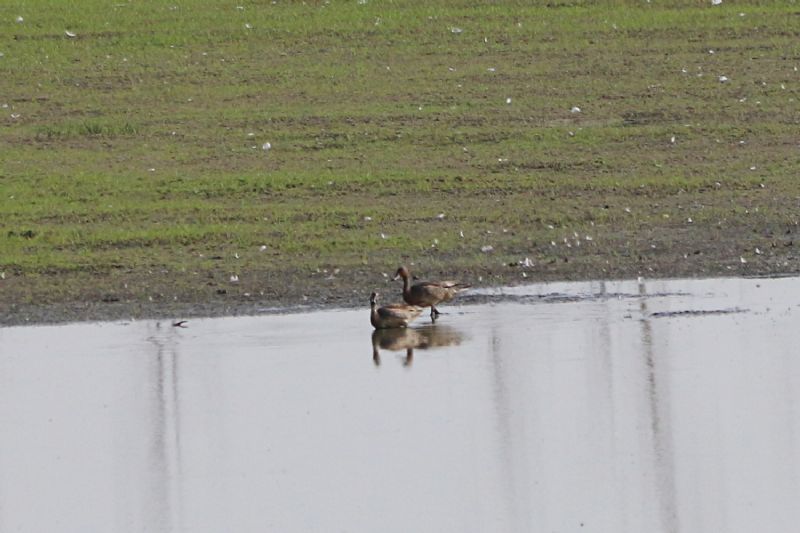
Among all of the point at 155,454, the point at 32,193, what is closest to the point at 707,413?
the point at 155,454

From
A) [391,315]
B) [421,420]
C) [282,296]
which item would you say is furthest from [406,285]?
[421,420]

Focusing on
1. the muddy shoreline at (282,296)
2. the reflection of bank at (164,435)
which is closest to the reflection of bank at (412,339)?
the muddy shoreline at (282,296)

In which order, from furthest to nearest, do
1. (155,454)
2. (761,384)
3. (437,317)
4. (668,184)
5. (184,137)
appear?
1. (184,137)
2. (668,184)
3. (437,317)
4. (761,384)
5. (155,454)

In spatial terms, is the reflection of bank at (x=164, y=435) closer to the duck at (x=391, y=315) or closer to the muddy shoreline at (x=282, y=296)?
the muddy shoreline at (x=282, y=296)

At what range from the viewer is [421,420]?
31.9 ft

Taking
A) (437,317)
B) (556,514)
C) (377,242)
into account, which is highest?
(377,242)

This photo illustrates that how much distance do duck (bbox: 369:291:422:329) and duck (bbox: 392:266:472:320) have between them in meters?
0.14

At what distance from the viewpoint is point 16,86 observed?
21562 mm

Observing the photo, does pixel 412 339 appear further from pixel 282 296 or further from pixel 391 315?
pixel 282 296

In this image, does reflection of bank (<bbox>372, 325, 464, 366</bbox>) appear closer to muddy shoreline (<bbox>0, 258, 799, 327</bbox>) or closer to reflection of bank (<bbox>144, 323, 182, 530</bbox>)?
muddy shoreline (<bbox>0, 258, 799, 327</bbox>)

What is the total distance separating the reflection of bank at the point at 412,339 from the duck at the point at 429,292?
20 centimetres

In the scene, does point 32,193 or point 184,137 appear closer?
point 32,193

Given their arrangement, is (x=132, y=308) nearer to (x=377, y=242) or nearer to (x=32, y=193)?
(x=377, y=242)

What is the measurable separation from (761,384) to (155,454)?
3568mm
